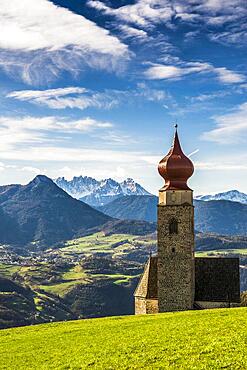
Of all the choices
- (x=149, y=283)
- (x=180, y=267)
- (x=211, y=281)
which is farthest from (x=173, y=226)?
(x=211, y=281)

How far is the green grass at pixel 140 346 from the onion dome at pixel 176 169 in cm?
1990

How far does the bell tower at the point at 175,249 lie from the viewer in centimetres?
5619

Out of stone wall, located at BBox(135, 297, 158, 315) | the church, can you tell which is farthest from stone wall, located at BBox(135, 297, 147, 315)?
the church

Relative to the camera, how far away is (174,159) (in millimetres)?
59594

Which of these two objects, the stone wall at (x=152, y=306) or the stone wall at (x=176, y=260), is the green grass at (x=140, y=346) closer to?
the stone wall at (x=176, y=260)

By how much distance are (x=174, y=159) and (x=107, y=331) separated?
2558cm

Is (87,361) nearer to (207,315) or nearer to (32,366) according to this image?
(32,366)

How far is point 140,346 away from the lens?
31047 mm

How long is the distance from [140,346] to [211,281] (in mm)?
29085

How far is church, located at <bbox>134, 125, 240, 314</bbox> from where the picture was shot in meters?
56.4

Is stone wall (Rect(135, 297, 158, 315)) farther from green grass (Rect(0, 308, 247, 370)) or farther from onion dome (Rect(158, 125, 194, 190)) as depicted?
green grass (Rect(0, 308, 247, 370))

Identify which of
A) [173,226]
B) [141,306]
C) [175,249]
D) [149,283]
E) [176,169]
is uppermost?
[176,169]

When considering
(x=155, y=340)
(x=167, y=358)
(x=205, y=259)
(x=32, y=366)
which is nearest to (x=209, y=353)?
(x=167, y=358)

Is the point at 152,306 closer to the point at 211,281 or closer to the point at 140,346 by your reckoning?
the point at 211,281
